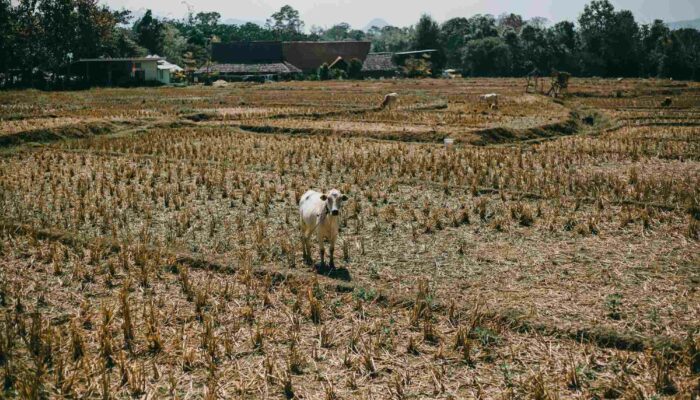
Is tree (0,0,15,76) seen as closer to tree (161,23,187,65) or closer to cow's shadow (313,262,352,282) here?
tree (161,23,187,65)

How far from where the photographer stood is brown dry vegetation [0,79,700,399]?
461cm

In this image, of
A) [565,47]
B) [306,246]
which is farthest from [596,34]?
[306,246]

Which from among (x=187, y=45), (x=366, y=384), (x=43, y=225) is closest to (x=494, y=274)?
(x=366, y=384)

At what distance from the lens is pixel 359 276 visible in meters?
6.57

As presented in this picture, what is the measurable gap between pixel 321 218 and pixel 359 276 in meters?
0.77

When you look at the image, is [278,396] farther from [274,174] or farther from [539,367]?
[274,174]

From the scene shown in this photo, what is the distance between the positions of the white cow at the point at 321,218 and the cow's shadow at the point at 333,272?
0.07 m

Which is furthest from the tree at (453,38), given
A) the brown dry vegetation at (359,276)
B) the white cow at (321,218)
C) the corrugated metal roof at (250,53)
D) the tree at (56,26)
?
the white cow at (321,218)

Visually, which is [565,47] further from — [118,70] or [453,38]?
[118,70]

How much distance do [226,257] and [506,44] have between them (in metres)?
55.1

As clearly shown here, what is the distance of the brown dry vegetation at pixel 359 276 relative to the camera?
15.1 feet

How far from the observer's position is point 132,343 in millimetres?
5074

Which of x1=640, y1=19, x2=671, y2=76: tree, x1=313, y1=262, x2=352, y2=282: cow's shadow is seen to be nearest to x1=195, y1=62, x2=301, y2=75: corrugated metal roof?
x1=640, y1=19, x2=671, y2=76: tree

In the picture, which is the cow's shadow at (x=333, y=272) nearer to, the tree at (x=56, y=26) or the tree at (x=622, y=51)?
the tree at (x=56, y=26)
